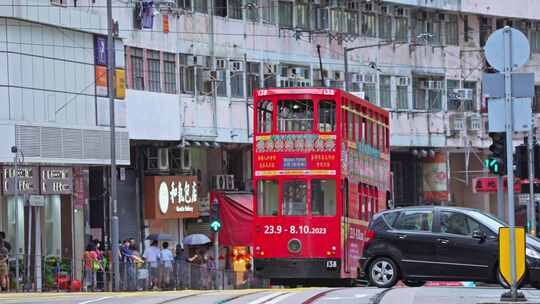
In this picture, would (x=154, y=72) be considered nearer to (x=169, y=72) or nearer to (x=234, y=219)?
(x=169, y=72)

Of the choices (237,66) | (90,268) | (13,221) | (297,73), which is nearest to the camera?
(90,268)

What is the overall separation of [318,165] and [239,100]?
17.1 m

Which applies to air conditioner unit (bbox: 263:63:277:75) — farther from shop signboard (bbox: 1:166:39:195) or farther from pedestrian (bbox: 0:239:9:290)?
pedestrian (bbox: 0:239:9:290)

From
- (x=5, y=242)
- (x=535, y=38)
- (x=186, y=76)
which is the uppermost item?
(x=535, y=38)

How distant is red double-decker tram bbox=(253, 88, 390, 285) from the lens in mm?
33688

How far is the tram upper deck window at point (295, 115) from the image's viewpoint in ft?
111

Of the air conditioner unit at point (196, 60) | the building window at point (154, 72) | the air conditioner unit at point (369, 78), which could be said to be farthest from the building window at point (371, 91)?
the building window at point (154, 72)

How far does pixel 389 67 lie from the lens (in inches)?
2335

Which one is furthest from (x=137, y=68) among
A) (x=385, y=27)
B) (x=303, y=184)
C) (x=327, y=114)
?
(x=385, y=27)

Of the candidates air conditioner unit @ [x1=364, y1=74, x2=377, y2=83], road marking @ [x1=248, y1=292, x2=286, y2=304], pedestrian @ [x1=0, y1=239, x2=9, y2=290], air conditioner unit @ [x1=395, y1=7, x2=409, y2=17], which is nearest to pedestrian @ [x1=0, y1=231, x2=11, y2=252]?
pedestrian @ [x1=0, y1=239, x2=9, y2=290]

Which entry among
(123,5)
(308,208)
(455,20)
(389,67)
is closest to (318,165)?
(308,208)

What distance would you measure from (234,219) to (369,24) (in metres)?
12.7

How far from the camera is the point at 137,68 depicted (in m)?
45.4

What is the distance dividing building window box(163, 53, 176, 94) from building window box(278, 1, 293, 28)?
6.75m
